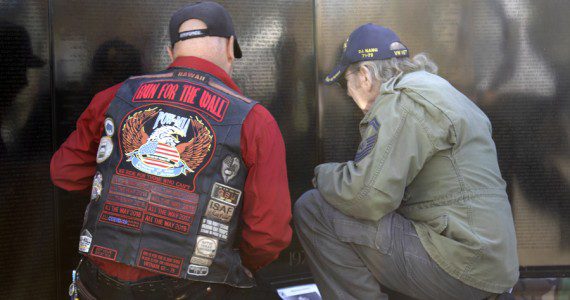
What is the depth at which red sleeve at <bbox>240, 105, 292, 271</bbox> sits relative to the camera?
2.11 meters

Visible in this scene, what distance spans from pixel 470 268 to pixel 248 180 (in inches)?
36.8

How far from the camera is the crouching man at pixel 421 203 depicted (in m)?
2.23

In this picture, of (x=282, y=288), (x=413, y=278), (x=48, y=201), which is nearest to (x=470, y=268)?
(x=413, y=278)

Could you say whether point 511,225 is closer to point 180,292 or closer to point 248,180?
point 248,180

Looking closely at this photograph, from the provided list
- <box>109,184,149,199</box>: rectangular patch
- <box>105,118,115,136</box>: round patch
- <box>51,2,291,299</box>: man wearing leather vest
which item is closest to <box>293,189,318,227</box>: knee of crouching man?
<box>51,2,291,299</box>: man wearing leather vest

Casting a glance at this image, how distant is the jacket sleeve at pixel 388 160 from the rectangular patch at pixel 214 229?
52 cm

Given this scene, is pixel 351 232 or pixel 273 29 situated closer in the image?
pixel 351 232

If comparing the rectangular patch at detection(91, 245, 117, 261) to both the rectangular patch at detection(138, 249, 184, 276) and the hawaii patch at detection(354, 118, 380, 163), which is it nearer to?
the rectangular patch at detection(138, 249, 184, 276)

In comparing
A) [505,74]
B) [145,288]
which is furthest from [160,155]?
[505,74]

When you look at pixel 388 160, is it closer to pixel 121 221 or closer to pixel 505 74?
pixel 121 221

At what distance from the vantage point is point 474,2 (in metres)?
3.66

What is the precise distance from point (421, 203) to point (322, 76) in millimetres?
1482

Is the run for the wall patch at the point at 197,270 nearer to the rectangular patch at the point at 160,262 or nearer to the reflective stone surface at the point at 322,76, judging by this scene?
the rectangular patch at the point at 160,262

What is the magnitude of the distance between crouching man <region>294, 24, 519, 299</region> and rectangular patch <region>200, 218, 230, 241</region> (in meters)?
0.52
